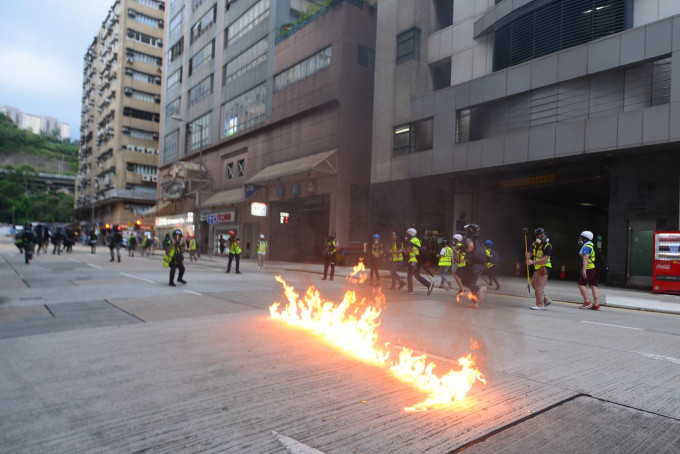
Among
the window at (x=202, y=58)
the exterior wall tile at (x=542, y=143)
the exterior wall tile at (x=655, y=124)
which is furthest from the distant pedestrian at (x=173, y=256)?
the window at (x=202, y=58)

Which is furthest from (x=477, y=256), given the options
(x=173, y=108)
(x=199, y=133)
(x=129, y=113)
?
(x=129, y=113)

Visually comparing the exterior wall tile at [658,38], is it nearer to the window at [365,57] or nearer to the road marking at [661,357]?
the road marking at [661,357]

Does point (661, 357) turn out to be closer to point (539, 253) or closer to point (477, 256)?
point (477, 256)

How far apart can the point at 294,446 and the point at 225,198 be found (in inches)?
1368

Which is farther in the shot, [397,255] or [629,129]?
[629,129]

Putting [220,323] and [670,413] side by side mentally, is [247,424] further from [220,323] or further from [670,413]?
[220,323]

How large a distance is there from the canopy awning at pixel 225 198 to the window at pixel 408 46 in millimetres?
16284

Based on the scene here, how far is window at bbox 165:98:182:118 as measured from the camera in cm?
4822

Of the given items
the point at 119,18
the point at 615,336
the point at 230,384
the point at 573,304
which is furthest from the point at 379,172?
the point at 119,18

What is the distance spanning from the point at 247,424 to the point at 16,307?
7174 millimetres

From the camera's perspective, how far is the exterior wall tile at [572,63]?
679 inches

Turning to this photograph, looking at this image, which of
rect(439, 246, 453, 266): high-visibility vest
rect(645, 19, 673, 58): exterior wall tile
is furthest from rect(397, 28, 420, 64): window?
rect(439, 246, 453, 266): high-visibility vest

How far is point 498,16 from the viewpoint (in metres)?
20.5

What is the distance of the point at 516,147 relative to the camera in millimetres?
18953
